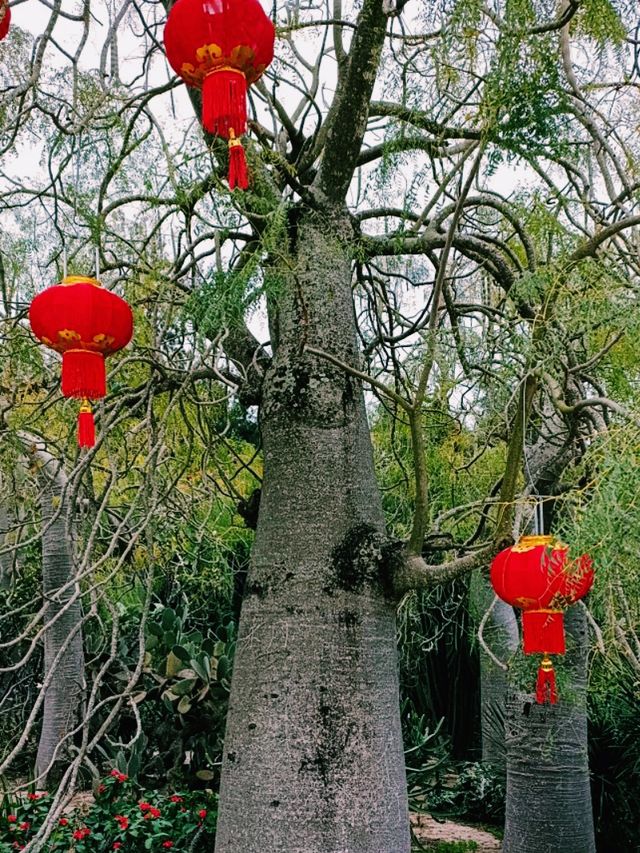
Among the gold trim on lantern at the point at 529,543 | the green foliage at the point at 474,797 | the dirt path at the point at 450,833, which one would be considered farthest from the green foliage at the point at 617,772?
the gold trim on lantern at the point at 529,543

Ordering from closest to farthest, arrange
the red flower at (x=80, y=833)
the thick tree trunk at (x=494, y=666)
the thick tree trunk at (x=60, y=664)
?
the red flower at (x=80, y=833) < the thick tree trunk at (x=60, y=664) < the thick tree trunk at (x=494, y=666)

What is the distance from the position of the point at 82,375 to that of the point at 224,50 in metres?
0.81

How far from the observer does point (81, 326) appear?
192cm

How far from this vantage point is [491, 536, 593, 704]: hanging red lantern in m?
1.72

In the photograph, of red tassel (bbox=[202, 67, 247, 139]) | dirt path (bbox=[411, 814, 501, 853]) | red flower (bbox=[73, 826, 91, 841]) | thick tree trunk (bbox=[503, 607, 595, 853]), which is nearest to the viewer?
red tassel (bbox=[202, 67, 247, 139])

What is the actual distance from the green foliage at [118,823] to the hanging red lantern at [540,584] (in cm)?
204

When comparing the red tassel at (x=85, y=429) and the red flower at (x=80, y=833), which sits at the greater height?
the red tassel at (x=85, y=429)

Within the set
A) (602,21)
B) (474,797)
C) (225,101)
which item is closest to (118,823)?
(474,797)

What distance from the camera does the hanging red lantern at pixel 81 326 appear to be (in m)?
1.91

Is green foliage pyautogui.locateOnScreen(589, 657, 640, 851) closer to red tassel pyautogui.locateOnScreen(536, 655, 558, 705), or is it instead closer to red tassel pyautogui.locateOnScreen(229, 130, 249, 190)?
red tassel pyautogui.locateOnScreen(536, 655, 558, 705)

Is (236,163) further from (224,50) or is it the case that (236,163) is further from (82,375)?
(82,375)

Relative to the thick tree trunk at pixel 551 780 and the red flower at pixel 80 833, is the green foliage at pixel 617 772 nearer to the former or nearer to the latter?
the thick tree trunk at pixel 551 780

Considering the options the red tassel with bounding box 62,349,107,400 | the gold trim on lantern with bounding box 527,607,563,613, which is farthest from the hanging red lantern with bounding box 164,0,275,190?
the gold trim on lantern with bounding box 527,607,563,613

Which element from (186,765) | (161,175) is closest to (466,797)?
(186,765)
